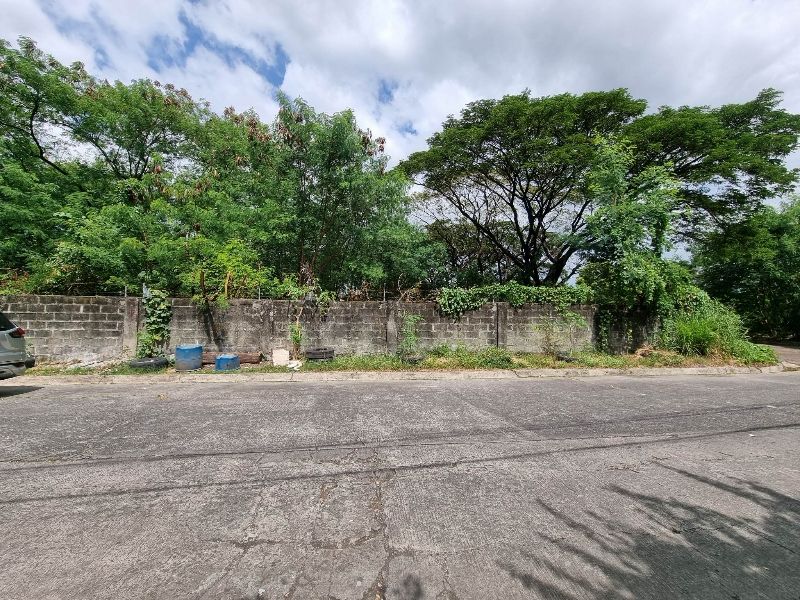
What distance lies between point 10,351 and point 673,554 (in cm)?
864

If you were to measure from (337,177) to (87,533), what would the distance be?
12.3m

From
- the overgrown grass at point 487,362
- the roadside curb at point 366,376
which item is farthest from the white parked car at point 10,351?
the overgrown grass at point 487,362

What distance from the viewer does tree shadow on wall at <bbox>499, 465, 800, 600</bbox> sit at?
1.88 meters

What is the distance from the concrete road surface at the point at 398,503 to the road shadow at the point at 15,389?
54.1 inches

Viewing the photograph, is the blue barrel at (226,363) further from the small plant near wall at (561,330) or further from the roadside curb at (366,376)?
the small plant near wall at (561,330)

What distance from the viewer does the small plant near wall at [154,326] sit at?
8.59 m

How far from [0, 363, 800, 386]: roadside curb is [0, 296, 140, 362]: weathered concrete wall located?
118 cm

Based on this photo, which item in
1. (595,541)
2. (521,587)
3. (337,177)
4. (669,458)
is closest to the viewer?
(521,587)

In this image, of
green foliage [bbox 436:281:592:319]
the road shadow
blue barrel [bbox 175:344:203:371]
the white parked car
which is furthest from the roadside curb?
green foliage [bbox 436:281:592:319]

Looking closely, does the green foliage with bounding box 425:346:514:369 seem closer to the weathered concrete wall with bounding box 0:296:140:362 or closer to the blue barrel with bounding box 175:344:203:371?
the blue barrel with bounding box 175:344:203:371

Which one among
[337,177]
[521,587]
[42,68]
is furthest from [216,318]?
[42,68]

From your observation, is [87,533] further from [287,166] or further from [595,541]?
[287,166]

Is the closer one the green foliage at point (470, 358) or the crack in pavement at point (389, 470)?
the crack in pavement at point (389, 470)

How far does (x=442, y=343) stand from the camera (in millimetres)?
9688
